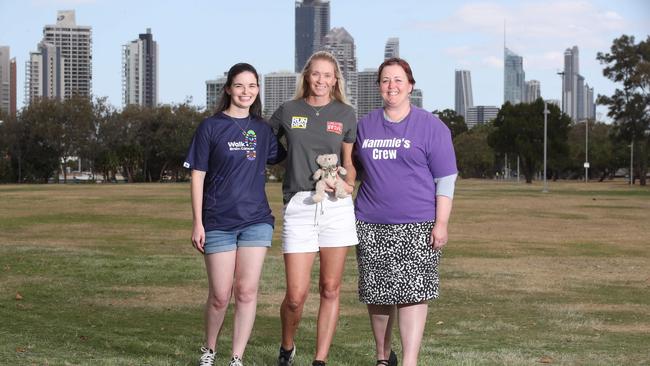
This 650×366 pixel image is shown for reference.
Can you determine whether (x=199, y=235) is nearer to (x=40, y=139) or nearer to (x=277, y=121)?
(x=277, y=121)

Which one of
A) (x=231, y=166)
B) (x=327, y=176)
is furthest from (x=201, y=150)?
(x=327, y=176)

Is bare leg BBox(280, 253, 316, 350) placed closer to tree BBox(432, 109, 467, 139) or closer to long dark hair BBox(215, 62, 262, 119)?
long dark hair BBox(215, 62, 262, 119)

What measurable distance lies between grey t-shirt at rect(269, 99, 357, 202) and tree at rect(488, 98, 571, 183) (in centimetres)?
9326

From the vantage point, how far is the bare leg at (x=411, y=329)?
6531mm

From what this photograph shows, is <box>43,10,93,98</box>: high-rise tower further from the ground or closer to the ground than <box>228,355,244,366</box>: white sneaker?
further from the ground

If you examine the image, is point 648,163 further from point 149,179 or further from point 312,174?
point 312,174

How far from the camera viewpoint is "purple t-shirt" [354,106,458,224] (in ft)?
21.1

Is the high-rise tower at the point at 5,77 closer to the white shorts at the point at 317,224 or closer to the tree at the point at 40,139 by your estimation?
the tree at the point at 40,139

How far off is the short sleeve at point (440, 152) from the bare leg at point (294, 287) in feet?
3.14

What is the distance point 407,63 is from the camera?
21.8 feet

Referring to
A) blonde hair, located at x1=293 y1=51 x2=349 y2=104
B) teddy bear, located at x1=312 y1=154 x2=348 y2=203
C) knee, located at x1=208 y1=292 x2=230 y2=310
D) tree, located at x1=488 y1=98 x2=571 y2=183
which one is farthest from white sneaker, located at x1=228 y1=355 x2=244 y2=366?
tree, located at x1=488 y1=98 x2=571 y2=183

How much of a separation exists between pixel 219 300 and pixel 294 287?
1.63 feet

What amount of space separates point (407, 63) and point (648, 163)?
98712mm

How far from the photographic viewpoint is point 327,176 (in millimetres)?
6297
